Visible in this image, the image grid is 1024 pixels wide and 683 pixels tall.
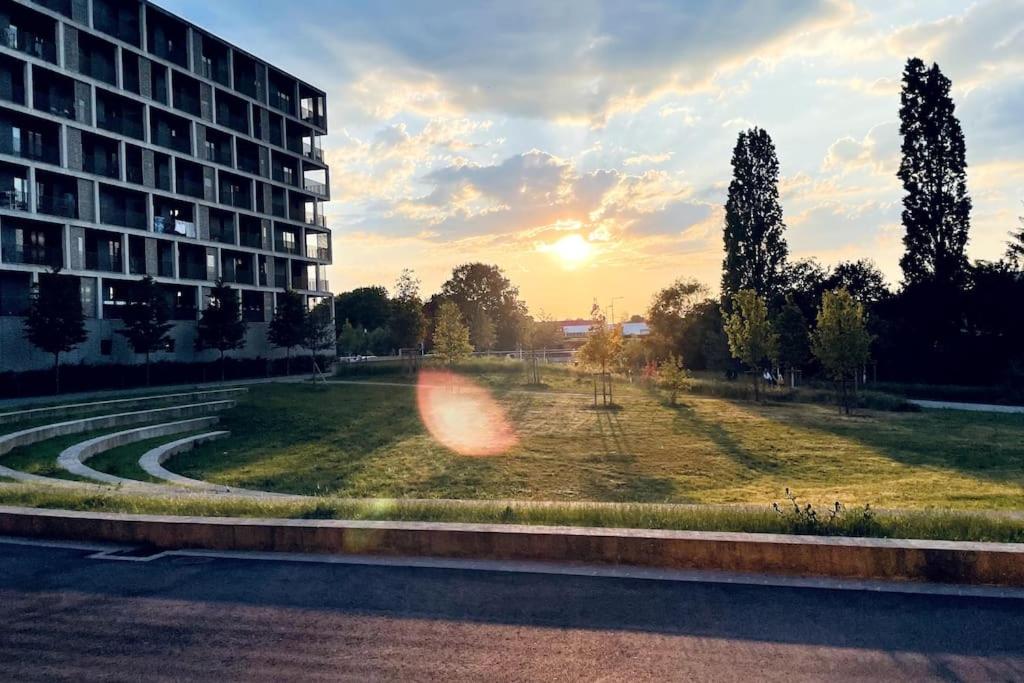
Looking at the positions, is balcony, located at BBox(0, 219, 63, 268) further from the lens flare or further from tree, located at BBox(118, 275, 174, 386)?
the lens flare

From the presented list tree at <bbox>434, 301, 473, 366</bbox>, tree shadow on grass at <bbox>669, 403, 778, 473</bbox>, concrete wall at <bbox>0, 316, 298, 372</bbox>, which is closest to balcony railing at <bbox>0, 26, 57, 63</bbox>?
concrete wall at <bbox>0, 316, 298, 372</bbox>

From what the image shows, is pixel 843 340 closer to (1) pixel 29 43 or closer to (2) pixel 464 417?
(2) pixel 464 417

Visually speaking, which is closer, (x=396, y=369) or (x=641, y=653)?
(x=641, y=653)

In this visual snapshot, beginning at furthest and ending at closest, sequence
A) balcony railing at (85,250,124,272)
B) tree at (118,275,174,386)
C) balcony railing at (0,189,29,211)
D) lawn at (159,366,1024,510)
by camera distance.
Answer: balcony railing at (85,250,124,272) < tree at (118,275,174,386) < balcony railing at (0,189,29,211) < lawn at (159,366,1024,510)

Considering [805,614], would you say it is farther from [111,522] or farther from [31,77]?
[31,77]

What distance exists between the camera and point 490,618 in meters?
5.00

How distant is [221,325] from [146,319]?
581 centimetres

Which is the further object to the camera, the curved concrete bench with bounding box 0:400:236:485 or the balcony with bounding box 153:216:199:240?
the balcony with bounding box 153:216:199:240

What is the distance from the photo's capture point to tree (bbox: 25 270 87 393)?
31.1 metres

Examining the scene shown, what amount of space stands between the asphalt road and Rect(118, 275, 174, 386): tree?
3484 centimetres

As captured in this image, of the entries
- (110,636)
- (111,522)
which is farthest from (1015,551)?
(111,522)

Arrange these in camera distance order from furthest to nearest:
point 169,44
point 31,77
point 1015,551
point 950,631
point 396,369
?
1. point 396,369
2. point 169,44
3. point 31,77
4. point 1015,551
5. point 950,631

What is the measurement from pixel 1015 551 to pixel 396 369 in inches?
1854

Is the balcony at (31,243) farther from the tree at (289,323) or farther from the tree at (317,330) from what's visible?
the tree at (317,330)
